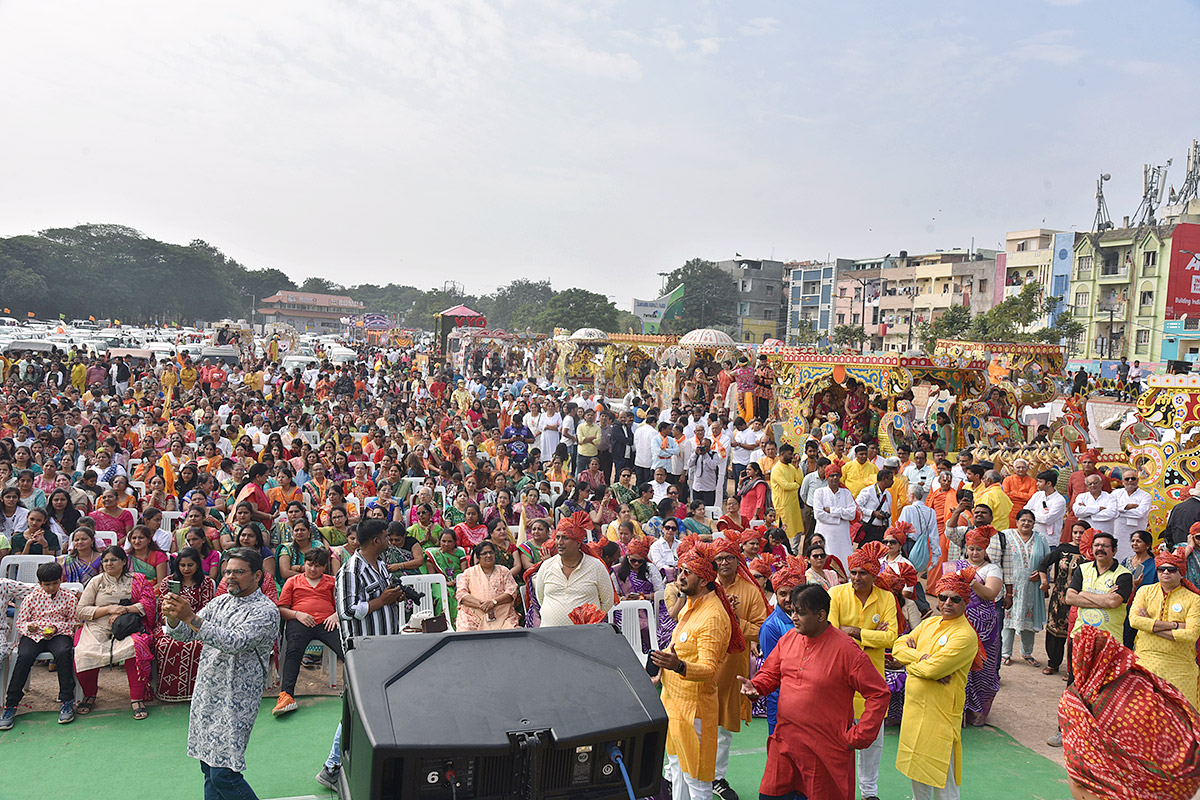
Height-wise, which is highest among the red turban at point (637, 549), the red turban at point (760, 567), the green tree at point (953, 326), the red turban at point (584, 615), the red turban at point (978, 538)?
the green tree at point (953, 326)

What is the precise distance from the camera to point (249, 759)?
4.98 m

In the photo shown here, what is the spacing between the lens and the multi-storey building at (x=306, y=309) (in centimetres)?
9656

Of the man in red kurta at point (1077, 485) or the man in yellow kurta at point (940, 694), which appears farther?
the man in red kurta at point (1077, 485)

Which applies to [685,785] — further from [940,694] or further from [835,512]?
[835,512]

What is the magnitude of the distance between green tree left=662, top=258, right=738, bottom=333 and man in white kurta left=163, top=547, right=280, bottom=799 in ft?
213

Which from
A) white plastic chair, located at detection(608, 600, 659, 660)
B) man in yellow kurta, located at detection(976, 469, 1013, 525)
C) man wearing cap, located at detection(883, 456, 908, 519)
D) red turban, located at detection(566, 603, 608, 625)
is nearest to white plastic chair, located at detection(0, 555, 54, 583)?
white plastic chair, located at detection(608, 600, 659, 660)

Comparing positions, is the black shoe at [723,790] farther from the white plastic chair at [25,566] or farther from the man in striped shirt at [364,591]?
the white plastic chair at [25,566]

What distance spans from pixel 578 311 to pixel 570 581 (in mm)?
53822

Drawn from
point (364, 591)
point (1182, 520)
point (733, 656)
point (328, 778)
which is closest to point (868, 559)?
point (733, 656)

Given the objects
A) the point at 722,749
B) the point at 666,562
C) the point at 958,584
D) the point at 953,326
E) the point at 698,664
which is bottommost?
the point at 722,749

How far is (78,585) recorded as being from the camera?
5.80 meters

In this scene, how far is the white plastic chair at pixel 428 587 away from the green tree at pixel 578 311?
5146 cm

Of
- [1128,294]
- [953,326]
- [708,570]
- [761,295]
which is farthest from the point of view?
[761,295]

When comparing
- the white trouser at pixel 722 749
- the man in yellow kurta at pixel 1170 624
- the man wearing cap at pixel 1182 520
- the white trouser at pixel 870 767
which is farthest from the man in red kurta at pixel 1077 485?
the white trouser at pixel 722 749
